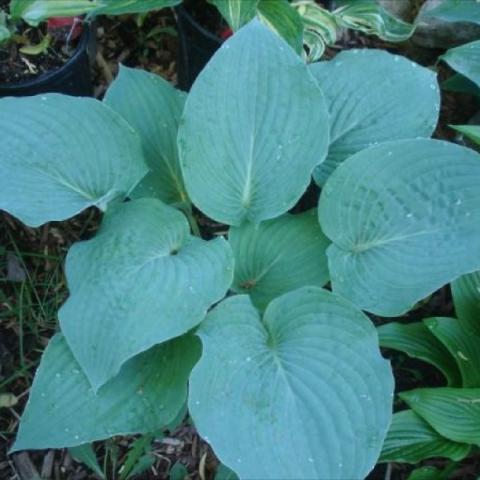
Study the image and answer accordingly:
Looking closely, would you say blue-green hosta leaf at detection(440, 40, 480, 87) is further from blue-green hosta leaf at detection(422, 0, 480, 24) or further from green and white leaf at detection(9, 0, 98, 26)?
green and white leaf at detection(9, 0, 98, 26)

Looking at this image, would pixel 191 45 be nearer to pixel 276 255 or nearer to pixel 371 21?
pixel 371 21

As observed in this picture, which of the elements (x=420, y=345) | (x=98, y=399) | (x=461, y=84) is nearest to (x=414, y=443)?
(x=420, y=345)

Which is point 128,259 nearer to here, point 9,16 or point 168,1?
point 168,1

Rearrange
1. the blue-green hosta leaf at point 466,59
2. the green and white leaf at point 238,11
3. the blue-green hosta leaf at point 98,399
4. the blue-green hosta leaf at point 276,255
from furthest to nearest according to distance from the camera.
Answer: the blue-green hosta leaf at point 466,59, the green and white leaf at point 238,11, the blue-green hosta leaf at point 276,255, the blue-green hosta leaf at point 98,399

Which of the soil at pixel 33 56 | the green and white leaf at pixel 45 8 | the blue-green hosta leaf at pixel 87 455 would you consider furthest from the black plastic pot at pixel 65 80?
the blue-green hosta leaf at pixel 87 455

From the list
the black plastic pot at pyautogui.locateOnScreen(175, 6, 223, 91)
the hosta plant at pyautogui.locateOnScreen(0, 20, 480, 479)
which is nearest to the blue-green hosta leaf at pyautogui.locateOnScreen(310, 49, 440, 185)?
the hosta plant at pyautogui.locateOnScreen(0, 20, 480, 479)

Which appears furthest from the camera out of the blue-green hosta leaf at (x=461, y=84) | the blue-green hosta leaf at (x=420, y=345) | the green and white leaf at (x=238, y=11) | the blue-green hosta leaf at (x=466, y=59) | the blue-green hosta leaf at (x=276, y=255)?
the blue-green hosta leaf at (x=461, y=84)

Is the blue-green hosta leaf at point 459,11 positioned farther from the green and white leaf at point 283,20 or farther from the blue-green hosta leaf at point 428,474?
the blue-green hosta leaf at point 428,474

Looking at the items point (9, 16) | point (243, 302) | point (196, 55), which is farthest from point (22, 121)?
point (196, 55)
